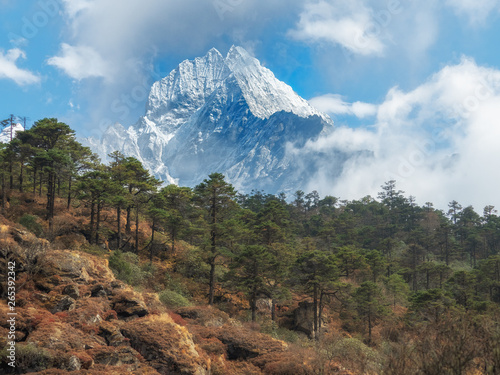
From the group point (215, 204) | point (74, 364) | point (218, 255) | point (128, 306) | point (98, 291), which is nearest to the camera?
point (74, 364)

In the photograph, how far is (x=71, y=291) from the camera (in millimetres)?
15719

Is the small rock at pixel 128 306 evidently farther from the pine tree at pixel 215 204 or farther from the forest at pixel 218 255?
the pine tree at pixel 215 204

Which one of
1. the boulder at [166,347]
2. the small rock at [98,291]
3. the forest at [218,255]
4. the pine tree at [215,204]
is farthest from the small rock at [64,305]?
the pine tree at [215,204]

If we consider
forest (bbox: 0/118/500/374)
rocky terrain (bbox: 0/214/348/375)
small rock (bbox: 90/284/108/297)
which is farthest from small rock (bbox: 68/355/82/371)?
forest (bbox: 0/118/500/374)

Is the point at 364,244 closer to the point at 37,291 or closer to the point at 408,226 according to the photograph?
the point at 408,226

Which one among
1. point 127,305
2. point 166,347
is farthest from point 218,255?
point 166,347

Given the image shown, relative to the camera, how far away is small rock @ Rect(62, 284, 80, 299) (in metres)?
15.6

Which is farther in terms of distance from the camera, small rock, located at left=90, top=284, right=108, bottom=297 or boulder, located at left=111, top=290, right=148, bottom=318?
small rock, located at left=90, top=284, right=108, bottom=297

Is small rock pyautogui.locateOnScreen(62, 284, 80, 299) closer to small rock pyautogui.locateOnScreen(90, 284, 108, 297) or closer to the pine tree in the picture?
small rock pyautogui.locateOnScreen(90, 284, 108, 297)

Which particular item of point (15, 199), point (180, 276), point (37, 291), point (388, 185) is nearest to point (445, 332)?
point (37, 291)

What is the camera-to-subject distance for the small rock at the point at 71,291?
1556 cm

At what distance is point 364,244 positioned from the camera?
67062 mm

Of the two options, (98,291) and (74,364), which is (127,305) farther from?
(74,364)

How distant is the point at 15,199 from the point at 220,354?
30812 mm
